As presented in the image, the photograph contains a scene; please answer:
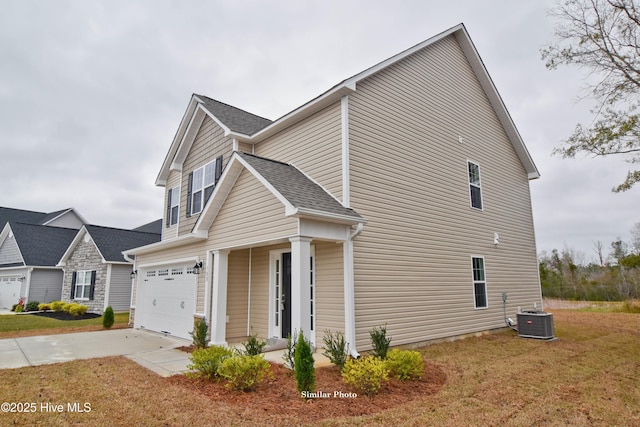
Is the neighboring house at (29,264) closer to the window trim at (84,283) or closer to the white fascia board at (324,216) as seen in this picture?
the window trim at (84,283)

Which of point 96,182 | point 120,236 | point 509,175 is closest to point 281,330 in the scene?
point 509,175

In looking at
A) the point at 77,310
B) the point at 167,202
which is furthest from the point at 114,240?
the point at 167,202

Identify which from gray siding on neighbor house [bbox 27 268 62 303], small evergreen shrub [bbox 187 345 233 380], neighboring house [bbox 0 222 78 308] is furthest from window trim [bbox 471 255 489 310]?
gray siding on neighbor house [bbox 27 268 62 303]

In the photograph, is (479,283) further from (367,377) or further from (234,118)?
(234,118)

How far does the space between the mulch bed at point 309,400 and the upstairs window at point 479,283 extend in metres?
5.34

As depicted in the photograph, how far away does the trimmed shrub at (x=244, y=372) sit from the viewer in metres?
5.29

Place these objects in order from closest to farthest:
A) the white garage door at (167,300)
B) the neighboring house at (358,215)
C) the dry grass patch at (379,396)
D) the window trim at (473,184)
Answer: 1. the dry grass patch at (379,396)
2. the neighboring house at (358,215)
3. the white garage door at (167,300)
4. the window trim at (473,184)

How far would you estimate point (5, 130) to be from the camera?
938 inches

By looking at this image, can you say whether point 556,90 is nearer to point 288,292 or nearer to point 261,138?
point 261,138

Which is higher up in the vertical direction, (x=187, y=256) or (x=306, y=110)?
(x=306, y=110)

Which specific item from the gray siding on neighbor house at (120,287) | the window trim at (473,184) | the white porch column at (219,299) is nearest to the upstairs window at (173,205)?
the white porch column at (219,299)

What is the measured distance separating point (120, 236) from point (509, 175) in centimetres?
2052

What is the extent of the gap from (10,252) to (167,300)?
1969 centimetres

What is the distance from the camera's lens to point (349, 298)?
282 inches
